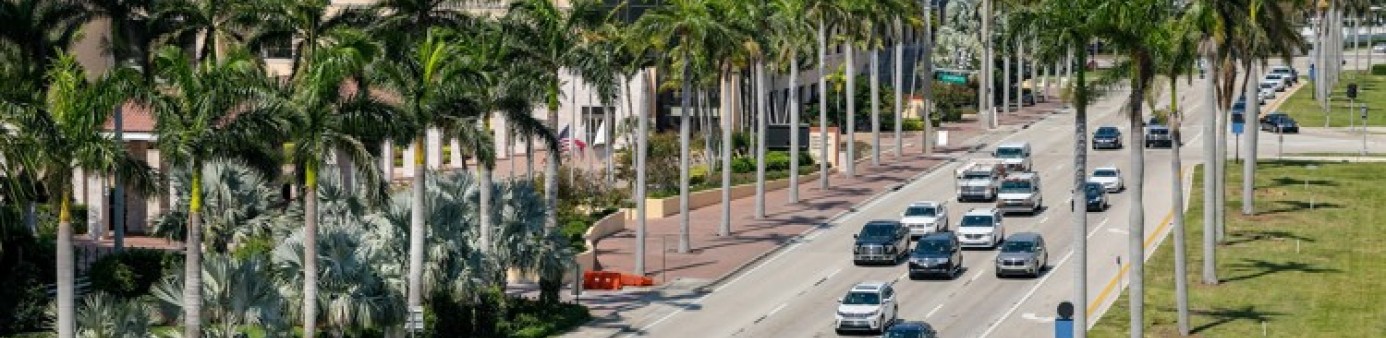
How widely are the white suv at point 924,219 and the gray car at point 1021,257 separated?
8.38m

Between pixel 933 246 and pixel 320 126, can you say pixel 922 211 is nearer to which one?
pixel 933 246

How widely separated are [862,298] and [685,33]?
17.6 meters

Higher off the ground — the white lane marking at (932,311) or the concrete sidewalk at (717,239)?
the concrete sidewalk at (717,239)

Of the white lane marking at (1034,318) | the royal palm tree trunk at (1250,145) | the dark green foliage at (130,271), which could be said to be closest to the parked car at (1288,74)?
the royal palm tree trunk at (1250,145)

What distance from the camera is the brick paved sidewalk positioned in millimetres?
84562

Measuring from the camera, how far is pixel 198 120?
182 feet

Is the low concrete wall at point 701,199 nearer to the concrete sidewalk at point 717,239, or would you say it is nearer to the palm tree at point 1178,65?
the concrete sidewalk at point 717,239

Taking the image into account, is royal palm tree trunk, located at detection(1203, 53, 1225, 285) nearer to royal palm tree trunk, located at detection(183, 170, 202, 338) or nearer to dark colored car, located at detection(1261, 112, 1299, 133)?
royal palm tree trunk, located at detection(183, 170, 202, 338)

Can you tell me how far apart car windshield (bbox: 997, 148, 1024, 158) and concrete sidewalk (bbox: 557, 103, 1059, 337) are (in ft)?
13.7

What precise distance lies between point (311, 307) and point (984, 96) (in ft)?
305

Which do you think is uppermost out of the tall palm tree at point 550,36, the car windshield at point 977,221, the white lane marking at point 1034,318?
the tall palm tree at point 550,36

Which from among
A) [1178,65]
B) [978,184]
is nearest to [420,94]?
[1178,65]

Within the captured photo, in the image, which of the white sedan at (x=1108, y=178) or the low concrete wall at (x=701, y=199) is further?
the white sedan at (x=1108, y=178)

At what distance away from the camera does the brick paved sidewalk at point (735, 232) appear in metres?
84.6
